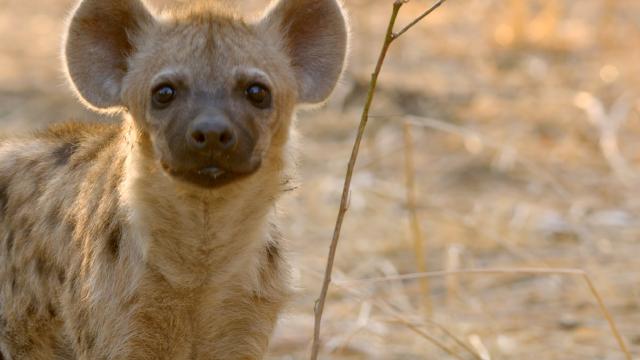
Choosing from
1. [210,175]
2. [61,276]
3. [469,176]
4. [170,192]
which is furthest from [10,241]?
[469,176]

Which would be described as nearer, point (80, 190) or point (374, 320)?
point (80, 190)

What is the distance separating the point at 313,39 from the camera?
450 cm

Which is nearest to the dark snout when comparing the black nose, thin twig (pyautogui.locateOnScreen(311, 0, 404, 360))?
the black nose

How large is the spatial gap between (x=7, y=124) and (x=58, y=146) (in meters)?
3.22

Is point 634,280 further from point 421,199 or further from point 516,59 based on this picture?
point 516,59

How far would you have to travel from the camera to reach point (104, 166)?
171 inches

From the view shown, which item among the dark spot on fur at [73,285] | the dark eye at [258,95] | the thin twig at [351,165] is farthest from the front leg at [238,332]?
the dark eye at [258,95]

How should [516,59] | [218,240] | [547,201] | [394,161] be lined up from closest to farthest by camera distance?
1. [218,240]
2. [547,201]
3. [394,161]
4. [516,59]

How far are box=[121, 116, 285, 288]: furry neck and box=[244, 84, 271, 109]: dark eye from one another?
0.14 meters

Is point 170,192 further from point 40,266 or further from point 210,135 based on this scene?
point 40,266

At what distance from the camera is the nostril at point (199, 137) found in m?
3.82

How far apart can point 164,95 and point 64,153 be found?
27.1 inches

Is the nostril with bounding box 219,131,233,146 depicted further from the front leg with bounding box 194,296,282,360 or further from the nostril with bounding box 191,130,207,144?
the front leg with bounding box 194,296,282,360

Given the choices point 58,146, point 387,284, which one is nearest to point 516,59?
point 387,284
